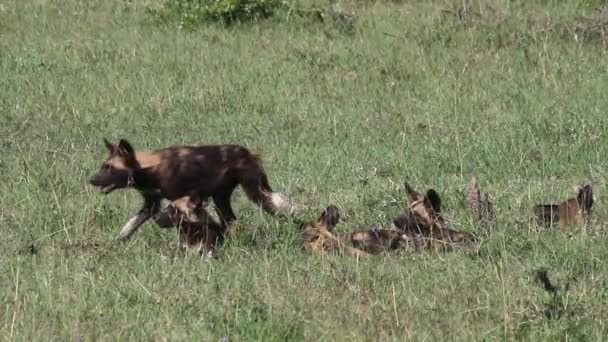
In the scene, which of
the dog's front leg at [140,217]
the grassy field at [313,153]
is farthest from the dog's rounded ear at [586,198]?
the dog's front leg at [140,217]

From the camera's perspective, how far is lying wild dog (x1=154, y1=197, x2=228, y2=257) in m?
6.70

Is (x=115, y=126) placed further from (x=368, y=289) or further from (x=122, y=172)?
(x=368, y=289)

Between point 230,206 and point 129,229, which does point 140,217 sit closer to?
point 129,229

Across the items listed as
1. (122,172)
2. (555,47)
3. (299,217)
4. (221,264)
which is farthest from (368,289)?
(555,47)

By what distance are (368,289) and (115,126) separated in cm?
515

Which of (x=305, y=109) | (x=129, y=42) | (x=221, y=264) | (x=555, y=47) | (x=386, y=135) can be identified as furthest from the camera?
(x=129, y=42)

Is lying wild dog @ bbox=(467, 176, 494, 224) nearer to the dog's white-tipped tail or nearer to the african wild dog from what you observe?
the african wild dog

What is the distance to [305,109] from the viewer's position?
10.8m

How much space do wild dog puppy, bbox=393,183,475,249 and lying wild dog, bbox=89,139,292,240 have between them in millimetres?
769

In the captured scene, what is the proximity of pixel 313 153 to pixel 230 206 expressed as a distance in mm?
1544

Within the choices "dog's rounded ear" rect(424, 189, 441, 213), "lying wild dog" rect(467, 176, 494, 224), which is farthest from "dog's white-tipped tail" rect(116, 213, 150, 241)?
"lying wild dog" rect(467, 176, 494, 224)

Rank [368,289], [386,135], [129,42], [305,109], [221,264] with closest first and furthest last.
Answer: [368,289] < [221,264] < [386,135] < [305,109] < [129,42]

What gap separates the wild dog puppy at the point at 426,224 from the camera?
21.8 ft

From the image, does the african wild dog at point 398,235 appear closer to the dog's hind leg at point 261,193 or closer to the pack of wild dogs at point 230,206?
the pack of wild dogs at point 230,206
